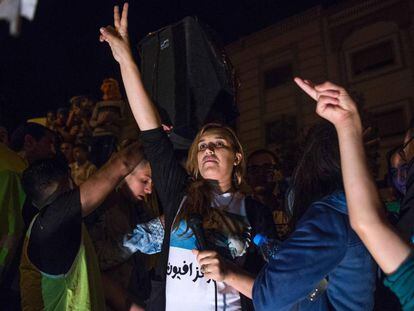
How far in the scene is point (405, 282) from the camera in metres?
1.21

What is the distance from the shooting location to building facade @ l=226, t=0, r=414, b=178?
12.6 metres

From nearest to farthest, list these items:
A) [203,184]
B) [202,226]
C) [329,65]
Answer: [202,226] → [203,184] → [329,65]

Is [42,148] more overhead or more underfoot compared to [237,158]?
more overhead

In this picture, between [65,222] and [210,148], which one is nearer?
[65,222]

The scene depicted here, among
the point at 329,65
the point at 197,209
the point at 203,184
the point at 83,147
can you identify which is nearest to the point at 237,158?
the point at 203,184

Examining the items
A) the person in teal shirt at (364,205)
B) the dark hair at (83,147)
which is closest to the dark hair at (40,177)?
the person in teal shirt at (364,205)

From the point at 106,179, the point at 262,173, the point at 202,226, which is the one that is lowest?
the point at 202,226

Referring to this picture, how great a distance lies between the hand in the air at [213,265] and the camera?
155 centimetres

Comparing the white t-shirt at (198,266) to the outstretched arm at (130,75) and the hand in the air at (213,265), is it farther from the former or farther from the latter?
the outstretched arm at (130,75)

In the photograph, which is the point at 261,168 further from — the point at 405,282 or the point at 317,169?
the point at 405,282

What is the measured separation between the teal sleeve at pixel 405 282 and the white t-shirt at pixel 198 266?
2.77 ft

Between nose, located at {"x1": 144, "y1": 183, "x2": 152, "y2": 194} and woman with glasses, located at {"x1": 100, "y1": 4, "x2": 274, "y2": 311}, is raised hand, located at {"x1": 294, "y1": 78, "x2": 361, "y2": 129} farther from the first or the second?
nose, located at {"x1": 144, "y1": 183, "x2": 152, "y2": 194}

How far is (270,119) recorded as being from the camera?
14.7 meters

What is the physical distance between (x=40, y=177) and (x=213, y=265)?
4.32ft
